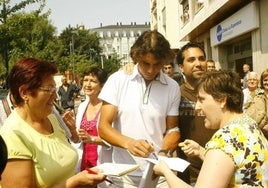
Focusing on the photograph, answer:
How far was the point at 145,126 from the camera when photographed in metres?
3.43

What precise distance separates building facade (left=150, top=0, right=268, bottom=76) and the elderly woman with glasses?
8364 millimetres

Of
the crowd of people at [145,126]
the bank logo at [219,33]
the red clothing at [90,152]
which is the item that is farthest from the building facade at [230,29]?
the crowd of people at [145,126]

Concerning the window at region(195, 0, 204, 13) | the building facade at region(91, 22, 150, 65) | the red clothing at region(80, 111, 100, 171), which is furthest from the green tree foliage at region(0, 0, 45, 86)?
the building facade at region(91, 22, 150, 65)

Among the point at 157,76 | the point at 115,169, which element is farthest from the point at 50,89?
the point at 157,76

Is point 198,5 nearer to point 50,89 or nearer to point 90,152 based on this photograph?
point 90,152

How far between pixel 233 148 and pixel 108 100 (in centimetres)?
136

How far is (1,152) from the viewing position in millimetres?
1462

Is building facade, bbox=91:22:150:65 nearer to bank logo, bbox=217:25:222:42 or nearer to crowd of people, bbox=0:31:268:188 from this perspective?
bank logo, bbox=217:25:222:42

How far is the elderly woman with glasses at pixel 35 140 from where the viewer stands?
256 centimetres

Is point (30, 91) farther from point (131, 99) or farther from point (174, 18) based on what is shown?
point (174, 18)

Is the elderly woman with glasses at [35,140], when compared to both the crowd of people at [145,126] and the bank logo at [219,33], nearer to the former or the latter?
the crowd of people at [145,126]

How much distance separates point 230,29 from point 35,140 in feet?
50.1

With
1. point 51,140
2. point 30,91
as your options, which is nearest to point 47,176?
point 51,140

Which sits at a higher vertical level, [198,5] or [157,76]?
[198,5]
